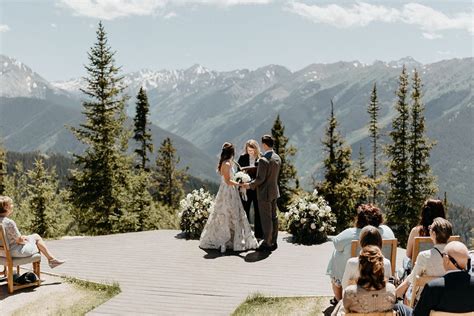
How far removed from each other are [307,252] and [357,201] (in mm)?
27515

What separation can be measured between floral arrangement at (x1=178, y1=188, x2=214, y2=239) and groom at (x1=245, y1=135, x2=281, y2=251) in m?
1.99

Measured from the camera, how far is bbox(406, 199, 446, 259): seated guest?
24.3 ft

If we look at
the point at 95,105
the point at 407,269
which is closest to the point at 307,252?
the point at 407,269

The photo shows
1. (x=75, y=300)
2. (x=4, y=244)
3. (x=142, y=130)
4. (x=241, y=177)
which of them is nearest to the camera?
(x=75, y=300)

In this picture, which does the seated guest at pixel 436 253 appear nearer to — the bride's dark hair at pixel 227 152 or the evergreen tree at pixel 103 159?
the bride's dark hair at pixel 227 152

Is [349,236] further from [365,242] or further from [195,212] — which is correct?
[195,212]

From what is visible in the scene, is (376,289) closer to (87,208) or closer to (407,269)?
(407,269)

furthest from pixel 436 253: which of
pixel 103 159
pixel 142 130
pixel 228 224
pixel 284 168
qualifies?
pixel 142 130

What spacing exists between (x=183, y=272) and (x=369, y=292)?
5.81 metres

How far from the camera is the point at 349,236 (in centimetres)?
765

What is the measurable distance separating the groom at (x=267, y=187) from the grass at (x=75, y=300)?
415 centimetres

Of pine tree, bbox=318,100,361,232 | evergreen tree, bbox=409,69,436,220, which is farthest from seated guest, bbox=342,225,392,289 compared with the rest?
evergreen tree, bbox=409,69,436,220

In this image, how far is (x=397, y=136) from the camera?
125ft

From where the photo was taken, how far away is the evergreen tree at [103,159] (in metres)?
26.8
